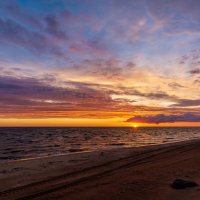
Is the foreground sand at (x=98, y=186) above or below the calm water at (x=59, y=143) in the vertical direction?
below

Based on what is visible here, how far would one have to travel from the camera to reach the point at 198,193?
10703 mm

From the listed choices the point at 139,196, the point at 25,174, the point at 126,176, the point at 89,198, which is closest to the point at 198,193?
the point at 139,196

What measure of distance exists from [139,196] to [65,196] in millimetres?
3160

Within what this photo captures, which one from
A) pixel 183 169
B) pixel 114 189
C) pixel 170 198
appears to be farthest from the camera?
pixel 183 169

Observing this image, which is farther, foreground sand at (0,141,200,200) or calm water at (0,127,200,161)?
calm water at (0,127,200,161)

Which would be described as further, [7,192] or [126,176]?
[126,176]

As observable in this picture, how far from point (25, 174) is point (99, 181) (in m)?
6.38

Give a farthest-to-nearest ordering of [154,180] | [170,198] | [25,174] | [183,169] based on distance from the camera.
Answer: [25,174]
[183,169]
[154,180]
[170,198]

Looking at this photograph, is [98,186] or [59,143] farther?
[59,143]

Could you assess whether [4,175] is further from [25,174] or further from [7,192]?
[7,192]

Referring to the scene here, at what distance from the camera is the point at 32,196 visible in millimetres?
11820

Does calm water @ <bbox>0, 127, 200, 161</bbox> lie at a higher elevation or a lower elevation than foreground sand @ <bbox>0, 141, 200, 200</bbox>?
higher

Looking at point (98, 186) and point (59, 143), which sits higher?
point (59, 143)

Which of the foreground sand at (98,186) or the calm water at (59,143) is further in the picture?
the calm water at (59,143)
